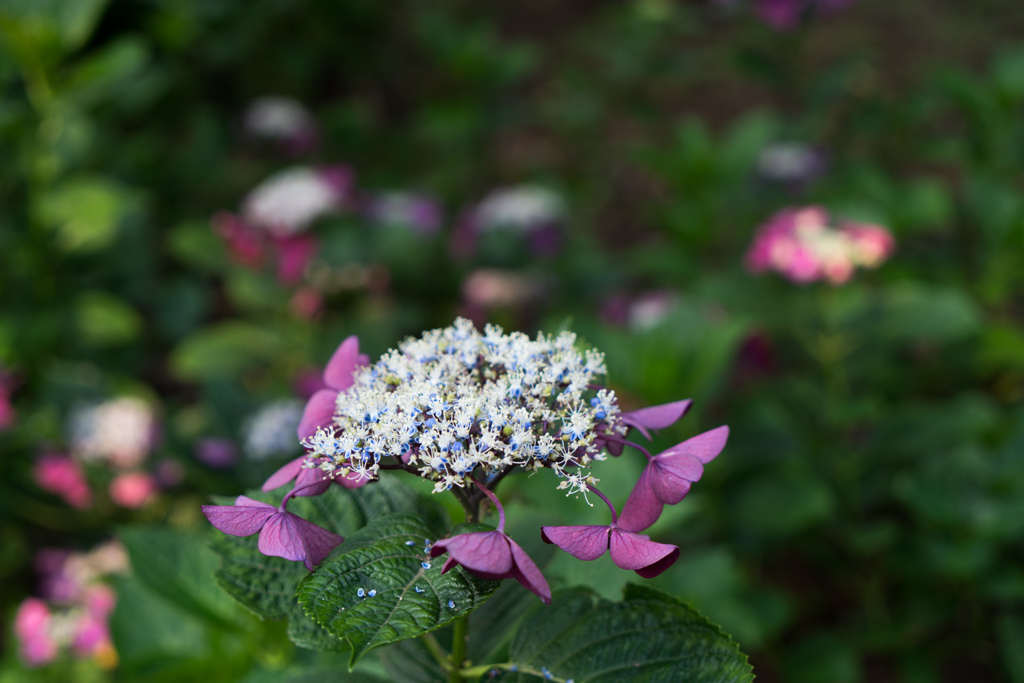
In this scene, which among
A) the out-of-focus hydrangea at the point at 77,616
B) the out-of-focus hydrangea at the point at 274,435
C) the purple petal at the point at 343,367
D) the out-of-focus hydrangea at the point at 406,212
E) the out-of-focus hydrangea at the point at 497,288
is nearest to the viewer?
the purple petal at the point at 343,367

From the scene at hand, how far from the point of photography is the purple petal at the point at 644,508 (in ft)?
2.15

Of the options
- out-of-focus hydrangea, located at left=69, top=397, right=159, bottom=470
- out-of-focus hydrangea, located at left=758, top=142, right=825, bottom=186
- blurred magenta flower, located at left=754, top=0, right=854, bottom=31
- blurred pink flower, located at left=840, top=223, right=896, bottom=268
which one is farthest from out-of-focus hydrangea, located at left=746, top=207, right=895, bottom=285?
out-of-focus hydrangea, located at left=69, top=397, right=159, bottom=470

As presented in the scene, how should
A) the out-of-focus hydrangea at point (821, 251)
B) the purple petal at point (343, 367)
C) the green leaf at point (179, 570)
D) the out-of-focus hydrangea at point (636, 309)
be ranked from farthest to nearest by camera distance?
the out-of-focus hydrangea at point (636, 309), the out-of-focus hydrangea at point (821, 251), the green leaf at point (179, 570), the purple petal at point (343, 367)

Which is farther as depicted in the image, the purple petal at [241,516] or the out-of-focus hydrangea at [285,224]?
the out-of-focus hydrangea at [285,224]

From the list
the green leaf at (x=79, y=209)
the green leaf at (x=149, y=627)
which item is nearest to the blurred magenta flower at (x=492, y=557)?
the green leaf at (x=149, y=627)

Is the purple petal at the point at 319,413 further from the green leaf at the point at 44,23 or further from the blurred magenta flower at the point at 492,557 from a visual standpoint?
the green leaf at the point at 44,23

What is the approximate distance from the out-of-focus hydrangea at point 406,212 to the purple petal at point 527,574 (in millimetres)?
2040

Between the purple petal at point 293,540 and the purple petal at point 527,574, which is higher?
the purple petal at point 527,574

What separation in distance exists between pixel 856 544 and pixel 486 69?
216 cm

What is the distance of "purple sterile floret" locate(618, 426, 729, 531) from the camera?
0.64m

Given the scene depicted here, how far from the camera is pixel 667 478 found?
2.12ft

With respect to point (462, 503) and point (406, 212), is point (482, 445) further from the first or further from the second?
point (406, 212)

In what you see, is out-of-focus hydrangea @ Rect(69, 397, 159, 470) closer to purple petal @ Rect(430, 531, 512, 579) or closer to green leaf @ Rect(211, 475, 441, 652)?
green leaf @ Rect(211, 475, 441, 652)

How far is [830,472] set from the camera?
1.90 m
